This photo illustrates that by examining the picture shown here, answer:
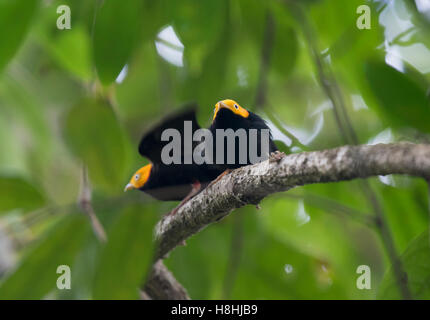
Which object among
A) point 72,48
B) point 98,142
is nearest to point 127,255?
point 98,142

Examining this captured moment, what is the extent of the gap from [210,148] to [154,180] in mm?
164

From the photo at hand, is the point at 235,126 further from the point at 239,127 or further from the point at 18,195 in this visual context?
the point at 18,195

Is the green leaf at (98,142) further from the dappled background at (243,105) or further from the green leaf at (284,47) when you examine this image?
the green leaf at (284,47)

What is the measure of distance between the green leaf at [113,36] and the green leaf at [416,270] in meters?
0.72

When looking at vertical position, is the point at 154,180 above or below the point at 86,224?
above

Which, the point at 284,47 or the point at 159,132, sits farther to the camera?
the point at 284,47

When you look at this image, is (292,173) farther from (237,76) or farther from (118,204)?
(237,76)

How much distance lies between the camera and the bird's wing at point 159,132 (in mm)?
915

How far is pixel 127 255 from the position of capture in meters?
1.07

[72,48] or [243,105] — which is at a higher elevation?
[72,48]

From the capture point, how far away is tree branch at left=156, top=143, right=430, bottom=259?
2.01 feet

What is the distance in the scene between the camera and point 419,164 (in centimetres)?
60

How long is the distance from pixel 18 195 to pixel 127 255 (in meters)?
0.43
